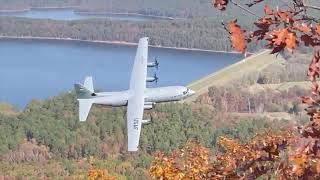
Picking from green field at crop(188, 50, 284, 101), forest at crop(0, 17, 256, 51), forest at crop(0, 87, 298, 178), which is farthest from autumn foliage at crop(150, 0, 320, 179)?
forest at crop(0, 17, 256, 51)

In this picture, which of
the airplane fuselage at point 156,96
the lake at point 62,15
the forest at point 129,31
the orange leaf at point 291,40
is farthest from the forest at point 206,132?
the lake at point 62,15

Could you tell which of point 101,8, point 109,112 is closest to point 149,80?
point 109,112

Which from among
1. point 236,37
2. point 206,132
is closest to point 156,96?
point 236,37

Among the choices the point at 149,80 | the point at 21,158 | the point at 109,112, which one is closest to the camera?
the point at 149,80

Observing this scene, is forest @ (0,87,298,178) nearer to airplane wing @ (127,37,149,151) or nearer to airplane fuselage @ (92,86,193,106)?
airplane wing @ (127,37,149,151)

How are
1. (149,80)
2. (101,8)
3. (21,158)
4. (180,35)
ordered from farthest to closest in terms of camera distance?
(101,8), (180,35), (21,158), (149,80)

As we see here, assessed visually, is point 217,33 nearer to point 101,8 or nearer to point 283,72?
point 283,72

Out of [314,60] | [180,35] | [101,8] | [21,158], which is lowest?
[21,158]

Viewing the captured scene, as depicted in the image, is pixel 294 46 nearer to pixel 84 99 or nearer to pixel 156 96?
pixel 156 96
